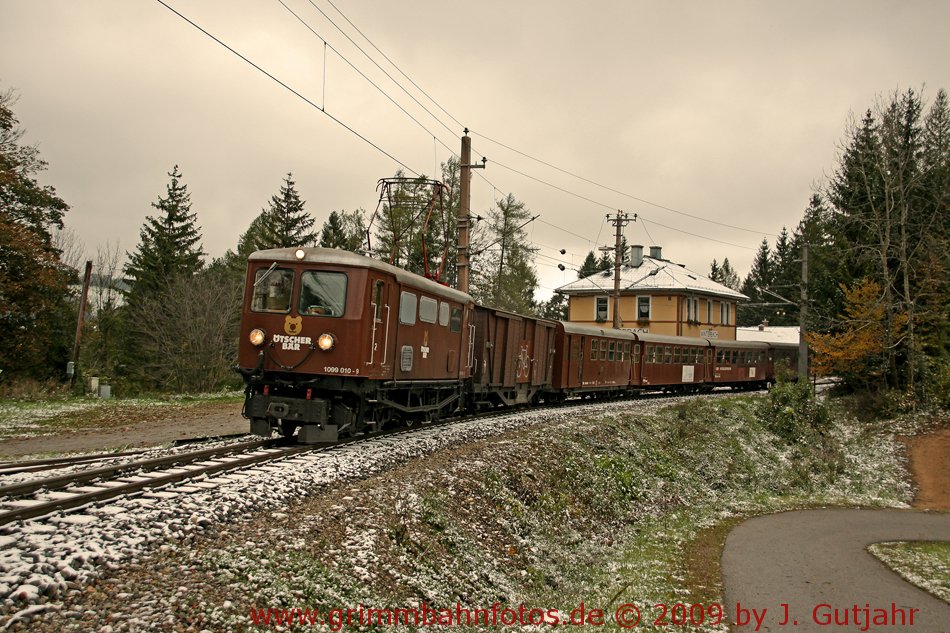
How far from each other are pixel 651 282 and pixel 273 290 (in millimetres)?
45370

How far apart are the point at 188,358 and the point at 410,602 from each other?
2719 centimetres


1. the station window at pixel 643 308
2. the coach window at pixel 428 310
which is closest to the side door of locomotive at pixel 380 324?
the coach window at pixel 428 310

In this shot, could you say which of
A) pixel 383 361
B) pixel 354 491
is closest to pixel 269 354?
pixel 383 361

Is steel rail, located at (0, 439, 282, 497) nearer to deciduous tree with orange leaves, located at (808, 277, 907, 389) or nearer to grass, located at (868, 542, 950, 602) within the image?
grass, located at (868, 542, 950, 602)

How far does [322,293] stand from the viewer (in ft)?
36.8

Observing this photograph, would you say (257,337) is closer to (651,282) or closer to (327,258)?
(327,258)

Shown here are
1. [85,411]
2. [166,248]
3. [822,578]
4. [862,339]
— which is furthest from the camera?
[166,248]

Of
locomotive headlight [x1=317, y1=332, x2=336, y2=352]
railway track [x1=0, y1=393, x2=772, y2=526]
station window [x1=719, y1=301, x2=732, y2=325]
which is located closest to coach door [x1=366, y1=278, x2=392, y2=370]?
locomotive headlight [x1=317, y1=332, x2=336, y2=352]

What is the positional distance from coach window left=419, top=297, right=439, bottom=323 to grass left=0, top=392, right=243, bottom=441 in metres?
8.65

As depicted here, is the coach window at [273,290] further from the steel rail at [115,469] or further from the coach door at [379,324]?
the steel rail at [115,469]

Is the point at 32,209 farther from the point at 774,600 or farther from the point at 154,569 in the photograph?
the point at 774,600

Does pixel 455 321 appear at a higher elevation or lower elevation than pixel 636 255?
lower

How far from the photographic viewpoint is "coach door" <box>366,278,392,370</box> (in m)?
11.3

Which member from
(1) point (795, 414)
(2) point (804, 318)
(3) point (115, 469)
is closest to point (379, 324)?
(3) point (115, 469)
